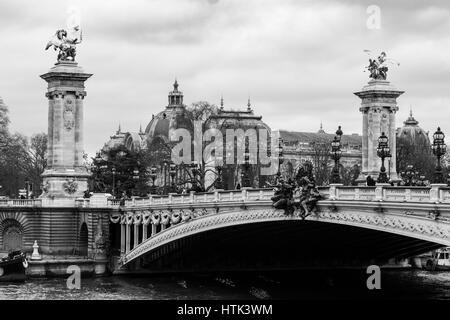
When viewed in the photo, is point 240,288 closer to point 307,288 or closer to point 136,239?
point 307,288

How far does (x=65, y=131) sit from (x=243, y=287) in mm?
19112

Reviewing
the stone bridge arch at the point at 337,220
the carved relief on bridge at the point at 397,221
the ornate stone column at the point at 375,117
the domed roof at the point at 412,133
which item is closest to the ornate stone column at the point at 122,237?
the stone bridge arch at the point at 337,220

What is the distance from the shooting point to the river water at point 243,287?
5859 centimetres

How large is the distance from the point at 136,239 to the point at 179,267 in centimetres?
255

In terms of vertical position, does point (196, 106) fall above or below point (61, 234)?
Answer: above

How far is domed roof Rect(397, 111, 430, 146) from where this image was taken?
111m

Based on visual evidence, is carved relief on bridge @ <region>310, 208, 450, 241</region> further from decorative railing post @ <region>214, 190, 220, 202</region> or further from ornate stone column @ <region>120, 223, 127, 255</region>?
ornate stone column @ <region>120, 223, 127, 255</region>

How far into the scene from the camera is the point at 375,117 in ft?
258

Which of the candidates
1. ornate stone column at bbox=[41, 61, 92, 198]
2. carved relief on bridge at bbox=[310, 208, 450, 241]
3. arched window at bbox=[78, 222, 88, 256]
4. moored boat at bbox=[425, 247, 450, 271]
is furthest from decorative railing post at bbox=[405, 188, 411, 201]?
ornate stone column at bbox=[41, 61, 92, 198]

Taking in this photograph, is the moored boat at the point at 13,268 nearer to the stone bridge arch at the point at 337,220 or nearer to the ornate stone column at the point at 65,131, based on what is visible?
the stone bridge arch at the point at 337,220

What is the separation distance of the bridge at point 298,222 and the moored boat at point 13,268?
16.8 ft

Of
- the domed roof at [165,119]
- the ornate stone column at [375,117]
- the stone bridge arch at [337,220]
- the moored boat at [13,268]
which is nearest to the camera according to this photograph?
the stone bridge arch at [337,220]

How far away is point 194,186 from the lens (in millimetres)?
65938
